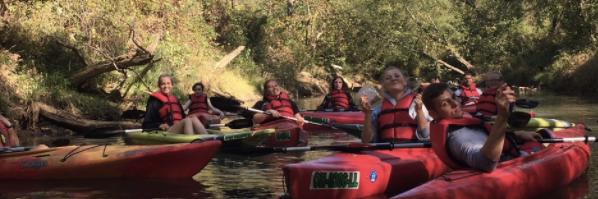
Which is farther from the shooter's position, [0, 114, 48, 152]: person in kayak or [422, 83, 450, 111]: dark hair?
[0, 114, 48, 152]: person in kayak

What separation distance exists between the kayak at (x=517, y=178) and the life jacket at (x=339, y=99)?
6544 millimetres

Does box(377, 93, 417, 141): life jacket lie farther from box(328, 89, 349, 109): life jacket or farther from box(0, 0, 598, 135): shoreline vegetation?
box(328, 89, 349, 109): life jacket

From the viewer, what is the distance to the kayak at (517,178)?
390 centimetres

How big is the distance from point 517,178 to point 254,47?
21451 mm

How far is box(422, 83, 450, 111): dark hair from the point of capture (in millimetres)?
3938

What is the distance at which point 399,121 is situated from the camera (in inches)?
218

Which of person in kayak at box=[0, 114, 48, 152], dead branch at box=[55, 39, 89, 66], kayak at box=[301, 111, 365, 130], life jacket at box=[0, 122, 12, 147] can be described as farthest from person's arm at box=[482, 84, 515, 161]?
dead branch at box=[55, 39, 89, 66]

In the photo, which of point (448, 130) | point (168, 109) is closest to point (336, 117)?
point (168, 109)

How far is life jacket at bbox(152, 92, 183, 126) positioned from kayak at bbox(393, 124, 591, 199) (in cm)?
486

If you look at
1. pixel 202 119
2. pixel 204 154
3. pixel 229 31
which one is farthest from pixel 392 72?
pixel 229 31

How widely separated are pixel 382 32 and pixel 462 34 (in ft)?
10.7

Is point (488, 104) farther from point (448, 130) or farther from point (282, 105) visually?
point (448, 130)

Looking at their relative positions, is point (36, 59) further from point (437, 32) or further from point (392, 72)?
point (437, 32)

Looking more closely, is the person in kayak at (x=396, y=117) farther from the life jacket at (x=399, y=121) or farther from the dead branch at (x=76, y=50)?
the dead branch at (x=76, y=50)
